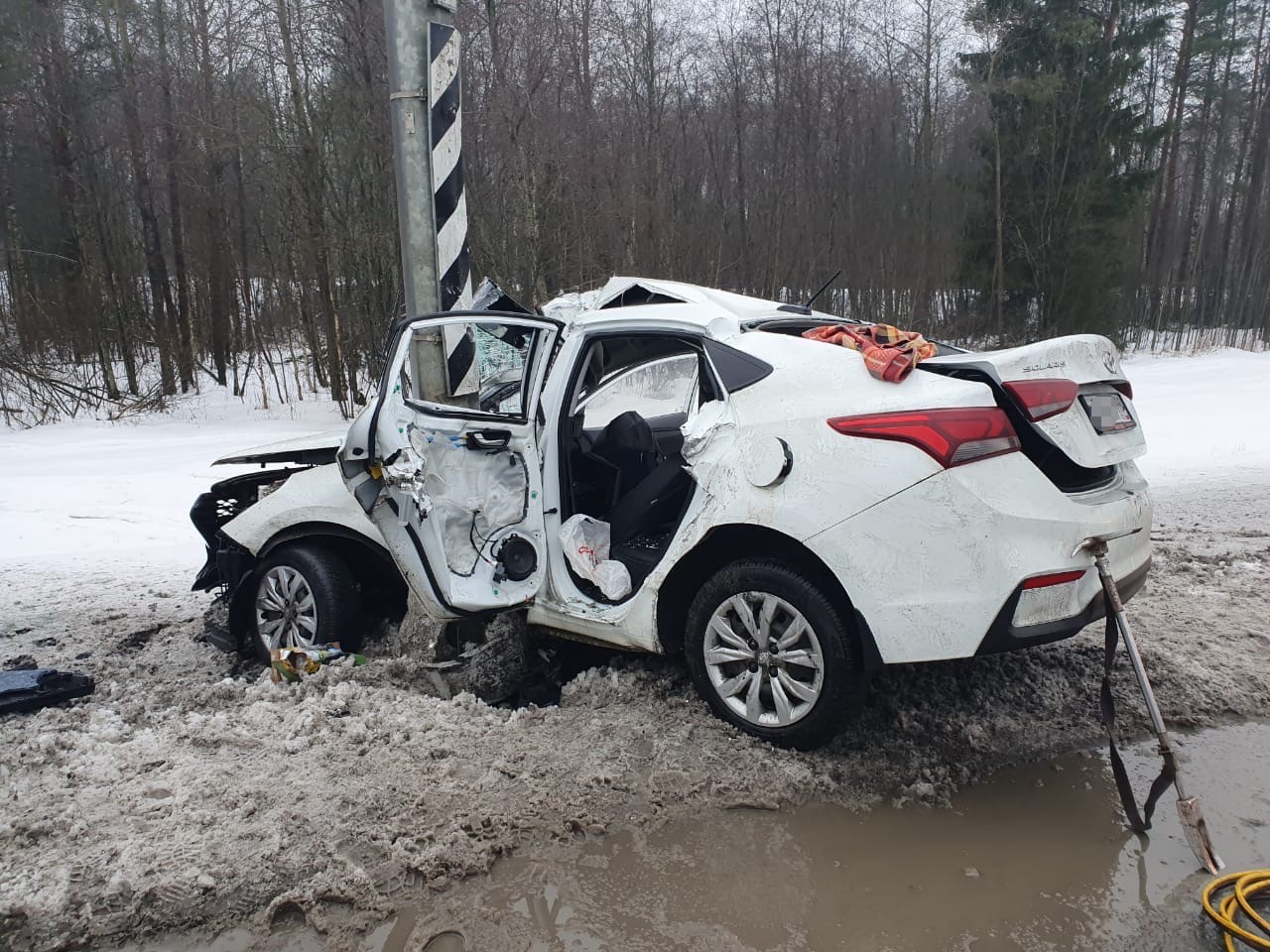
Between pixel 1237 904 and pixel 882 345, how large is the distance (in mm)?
2147

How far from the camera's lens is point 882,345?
3500 mm

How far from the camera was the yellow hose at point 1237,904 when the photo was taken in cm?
233

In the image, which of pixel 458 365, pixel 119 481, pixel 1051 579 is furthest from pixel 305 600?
pixel 119 481

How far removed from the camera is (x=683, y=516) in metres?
3.52

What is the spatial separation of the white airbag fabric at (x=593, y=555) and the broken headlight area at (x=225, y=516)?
6.22ft

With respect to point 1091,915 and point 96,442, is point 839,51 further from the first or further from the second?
point 1091,915

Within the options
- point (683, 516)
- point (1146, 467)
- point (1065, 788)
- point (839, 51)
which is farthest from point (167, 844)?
point (839, 51)

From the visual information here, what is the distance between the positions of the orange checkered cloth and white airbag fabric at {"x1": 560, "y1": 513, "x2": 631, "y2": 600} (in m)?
1.29

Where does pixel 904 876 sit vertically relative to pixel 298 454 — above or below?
below

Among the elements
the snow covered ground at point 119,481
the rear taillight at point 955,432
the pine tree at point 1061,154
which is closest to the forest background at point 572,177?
the pine tree at point 1061,154

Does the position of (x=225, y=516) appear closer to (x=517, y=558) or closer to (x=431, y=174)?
(x=517, y=558)

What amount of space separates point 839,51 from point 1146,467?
18.8 meters

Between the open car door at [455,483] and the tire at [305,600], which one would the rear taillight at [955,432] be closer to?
→ the open car door at [455,483]

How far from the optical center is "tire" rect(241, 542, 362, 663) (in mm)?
4484
